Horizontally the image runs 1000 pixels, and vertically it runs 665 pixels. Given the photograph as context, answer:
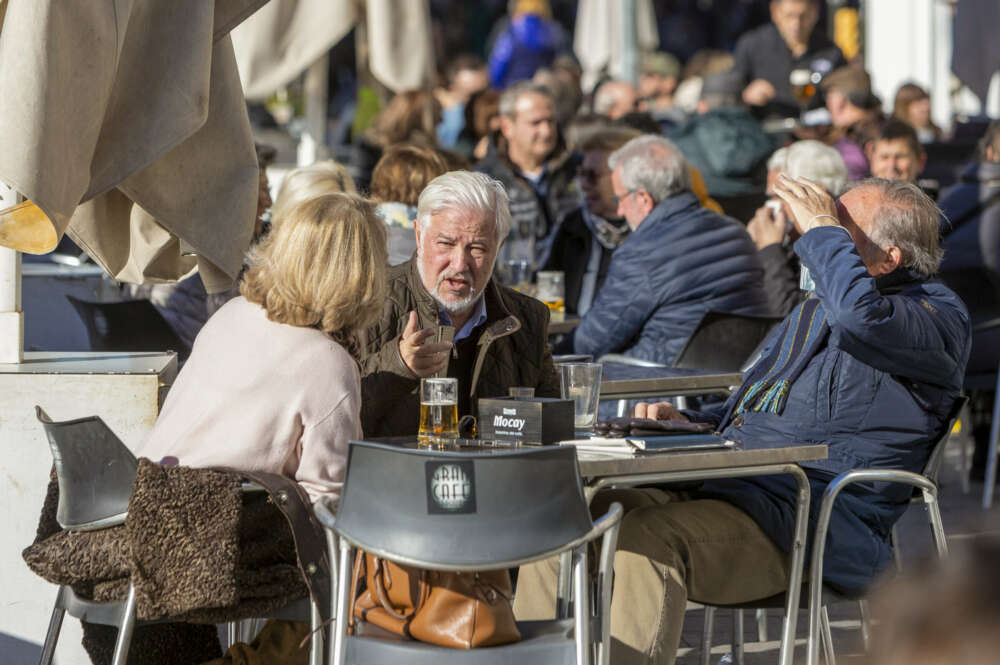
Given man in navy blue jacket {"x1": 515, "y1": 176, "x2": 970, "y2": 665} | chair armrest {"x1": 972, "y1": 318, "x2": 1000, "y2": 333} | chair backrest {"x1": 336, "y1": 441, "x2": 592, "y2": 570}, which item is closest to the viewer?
chair backrest {"x1": 336, "y1": 441, "x2": 592, "y2": 570}

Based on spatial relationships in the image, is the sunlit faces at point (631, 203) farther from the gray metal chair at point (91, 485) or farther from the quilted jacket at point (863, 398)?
the gray metal chair at point (91, 485)

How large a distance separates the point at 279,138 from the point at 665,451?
14341 mm

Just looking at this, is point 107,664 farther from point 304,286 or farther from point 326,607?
point 304,286

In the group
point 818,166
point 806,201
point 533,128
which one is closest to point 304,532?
point 806,201

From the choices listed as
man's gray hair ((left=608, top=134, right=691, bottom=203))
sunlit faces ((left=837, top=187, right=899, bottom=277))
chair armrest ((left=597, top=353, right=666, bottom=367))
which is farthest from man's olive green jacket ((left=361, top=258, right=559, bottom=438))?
man's gray hair ((left=608, top=134, right=691, bottom=203))

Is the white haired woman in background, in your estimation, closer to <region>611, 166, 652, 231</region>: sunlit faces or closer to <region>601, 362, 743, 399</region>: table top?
<region>611, 166, 652, 231</region>: sunlit faces

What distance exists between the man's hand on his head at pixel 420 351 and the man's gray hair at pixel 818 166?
3.64m

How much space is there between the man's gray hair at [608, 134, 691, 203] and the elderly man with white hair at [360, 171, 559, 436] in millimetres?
2189

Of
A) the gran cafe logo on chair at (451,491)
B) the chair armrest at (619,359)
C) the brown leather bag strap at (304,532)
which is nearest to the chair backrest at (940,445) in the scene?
the gran cafe logo on chair at (451,491)

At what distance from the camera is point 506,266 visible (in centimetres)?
663

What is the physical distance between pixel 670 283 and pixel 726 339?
1.24 feet

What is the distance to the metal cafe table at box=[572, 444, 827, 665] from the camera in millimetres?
3137

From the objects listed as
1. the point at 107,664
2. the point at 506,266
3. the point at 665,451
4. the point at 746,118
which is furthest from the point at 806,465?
the point at 746,118

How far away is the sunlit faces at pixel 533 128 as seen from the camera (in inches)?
328
